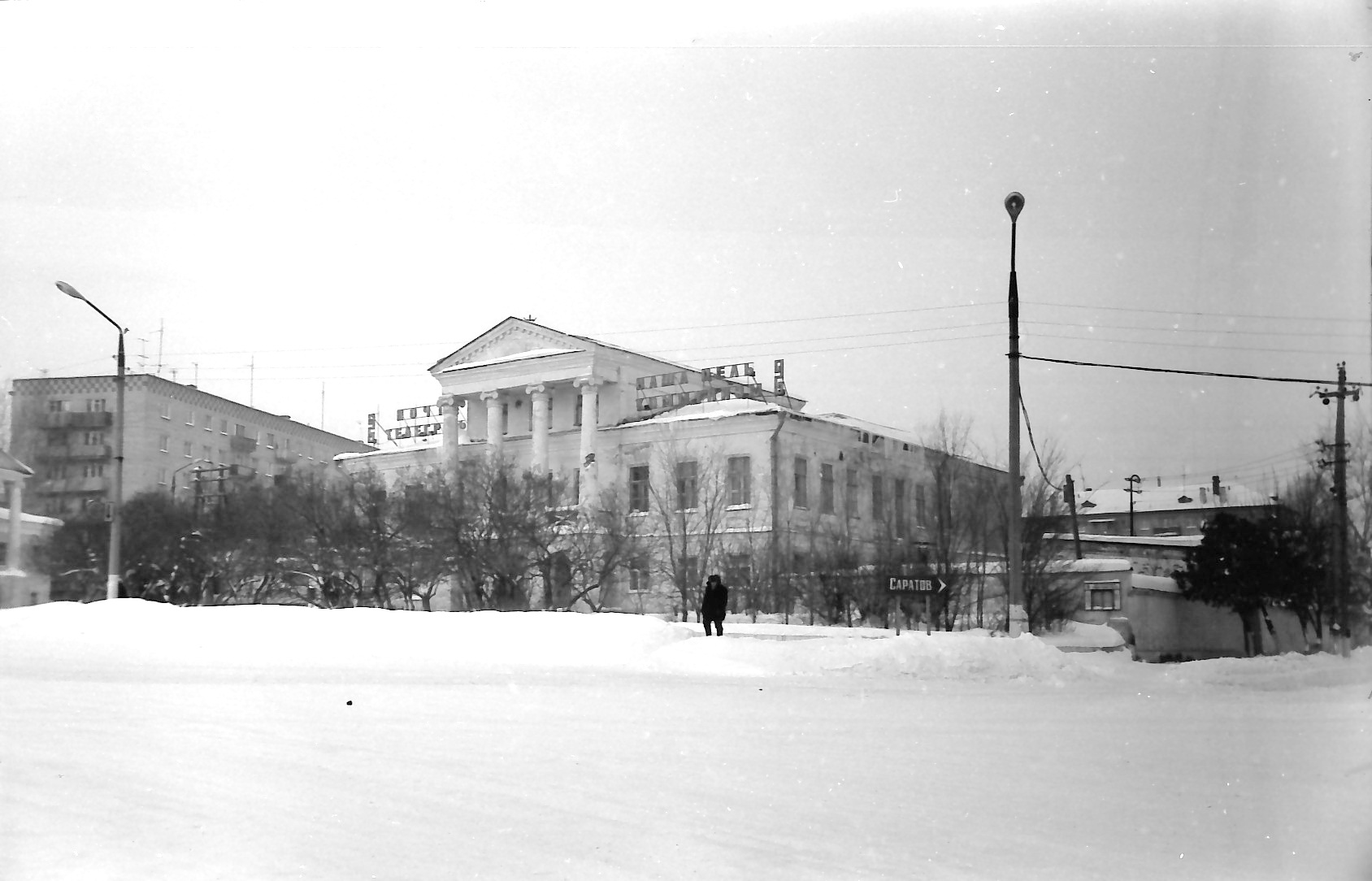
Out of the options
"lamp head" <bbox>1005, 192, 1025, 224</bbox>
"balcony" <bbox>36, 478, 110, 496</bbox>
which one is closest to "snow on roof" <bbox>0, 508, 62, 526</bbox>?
"balcony" <bbox>36, 478, 110, 496</bbox>

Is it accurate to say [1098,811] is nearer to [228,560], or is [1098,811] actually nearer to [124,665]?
[124,665]

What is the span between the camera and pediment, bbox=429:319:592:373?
15.8 metres

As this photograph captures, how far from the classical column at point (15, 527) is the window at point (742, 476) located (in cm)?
904

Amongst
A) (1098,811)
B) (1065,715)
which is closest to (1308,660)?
(1065,715)

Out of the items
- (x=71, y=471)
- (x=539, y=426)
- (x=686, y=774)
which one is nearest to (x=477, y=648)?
(x=539, y=426)

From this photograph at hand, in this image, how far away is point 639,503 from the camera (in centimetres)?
1877

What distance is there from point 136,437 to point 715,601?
7.68 metres

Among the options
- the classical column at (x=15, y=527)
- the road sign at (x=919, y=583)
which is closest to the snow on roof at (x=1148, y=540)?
the road sign at (x=919, y=583)

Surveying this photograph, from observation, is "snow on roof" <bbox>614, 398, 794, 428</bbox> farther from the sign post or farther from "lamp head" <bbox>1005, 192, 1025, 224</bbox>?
"lamp head" <bbox>1005, 192, 1025, 224</bbox>

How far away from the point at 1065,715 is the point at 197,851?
23.0 ft

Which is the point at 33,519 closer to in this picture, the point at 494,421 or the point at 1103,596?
the point at 494,421

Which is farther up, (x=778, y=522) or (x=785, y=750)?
(x=778, y=522)

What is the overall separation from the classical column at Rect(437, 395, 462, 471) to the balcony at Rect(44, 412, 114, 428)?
4.54 meters

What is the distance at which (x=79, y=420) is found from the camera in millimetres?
13578
